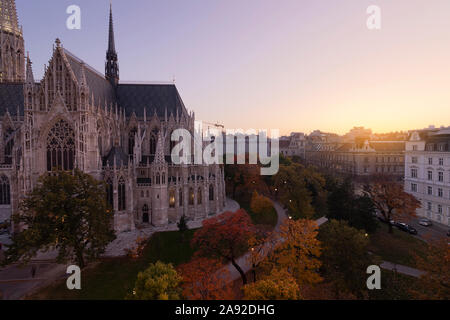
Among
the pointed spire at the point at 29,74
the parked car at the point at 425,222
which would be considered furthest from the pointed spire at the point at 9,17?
the parked car at the point at 425,222

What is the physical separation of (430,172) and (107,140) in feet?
222

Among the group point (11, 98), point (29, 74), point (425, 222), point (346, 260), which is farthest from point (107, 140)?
point (425, 222)

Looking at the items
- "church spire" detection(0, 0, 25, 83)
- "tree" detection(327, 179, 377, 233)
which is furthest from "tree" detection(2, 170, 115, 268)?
"church spire" detection(0, 0, 25, 83)

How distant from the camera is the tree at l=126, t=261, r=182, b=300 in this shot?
17250 millimetres

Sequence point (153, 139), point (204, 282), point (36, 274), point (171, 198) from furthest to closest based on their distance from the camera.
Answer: point (153, 139), point (171, 198), point (36, 274), point (204, 282)

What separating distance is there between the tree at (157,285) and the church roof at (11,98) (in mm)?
50824

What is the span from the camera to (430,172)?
51.9 metres

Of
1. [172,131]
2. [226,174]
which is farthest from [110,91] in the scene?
[226,174]

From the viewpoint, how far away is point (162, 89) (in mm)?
60062

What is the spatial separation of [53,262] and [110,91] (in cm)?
3742

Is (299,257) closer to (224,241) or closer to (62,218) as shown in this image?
(224,241)

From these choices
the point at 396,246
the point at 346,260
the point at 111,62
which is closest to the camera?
the point at 346,260

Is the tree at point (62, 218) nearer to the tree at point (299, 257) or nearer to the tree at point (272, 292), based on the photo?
the tree at point (272, 292)
